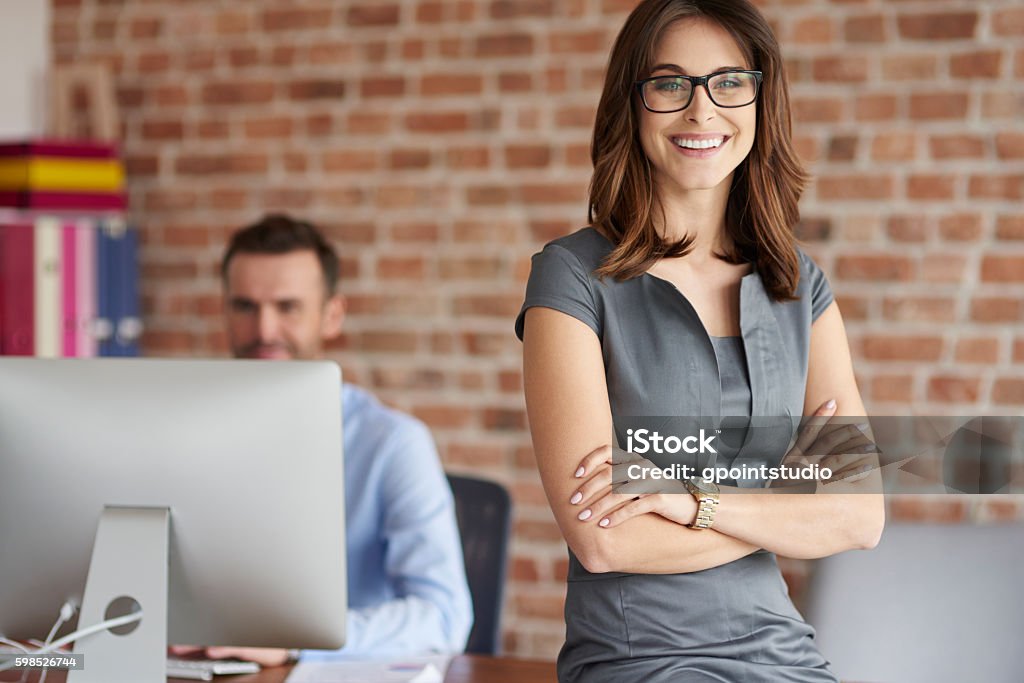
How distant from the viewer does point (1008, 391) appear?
2654 millimetres

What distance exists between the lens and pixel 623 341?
55.6 inches

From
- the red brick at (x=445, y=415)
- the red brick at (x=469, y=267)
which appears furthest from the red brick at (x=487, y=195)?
the red brick at (x=445, y=415)

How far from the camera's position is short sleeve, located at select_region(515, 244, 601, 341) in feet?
4.56

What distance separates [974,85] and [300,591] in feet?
6.89

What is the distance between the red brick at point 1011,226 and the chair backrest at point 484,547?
141 cm

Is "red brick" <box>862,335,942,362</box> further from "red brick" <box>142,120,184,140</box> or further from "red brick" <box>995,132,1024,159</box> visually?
"red brick" <box>142,120,184,140</box>

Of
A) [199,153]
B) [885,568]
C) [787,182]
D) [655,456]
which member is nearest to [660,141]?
[787,182]

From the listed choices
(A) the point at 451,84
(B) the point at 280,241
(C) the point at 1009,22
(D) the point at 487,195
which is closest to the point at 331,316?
(B) the point at 280,241

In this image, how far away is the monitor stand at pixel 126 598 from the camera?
1.40 meters

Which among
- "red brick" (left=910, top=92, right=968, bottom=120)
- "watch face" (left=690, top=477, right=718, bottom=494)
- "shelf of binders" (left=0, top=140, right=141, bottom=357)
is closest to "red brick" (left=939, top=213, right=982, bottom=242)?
"red brick" (left=910, top=92, right=968, bottom=120)

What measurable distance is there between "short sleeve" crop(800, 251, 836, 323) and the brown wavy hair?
4cm

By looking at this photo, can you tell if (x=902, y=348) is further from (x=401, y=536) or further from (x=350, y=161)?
(x=350, y=161)

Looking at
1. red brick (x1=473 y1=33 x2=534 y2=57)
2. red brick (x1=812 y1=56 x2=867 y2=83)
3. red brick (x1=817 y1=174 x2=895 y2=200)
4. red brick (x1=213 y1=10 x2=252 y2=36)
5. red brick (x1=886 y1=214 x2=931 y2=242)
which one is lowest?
red brick (x1=886 y1=214 x2=931 y2=242)

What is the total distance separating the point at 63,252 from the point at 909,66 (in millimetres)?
2279
